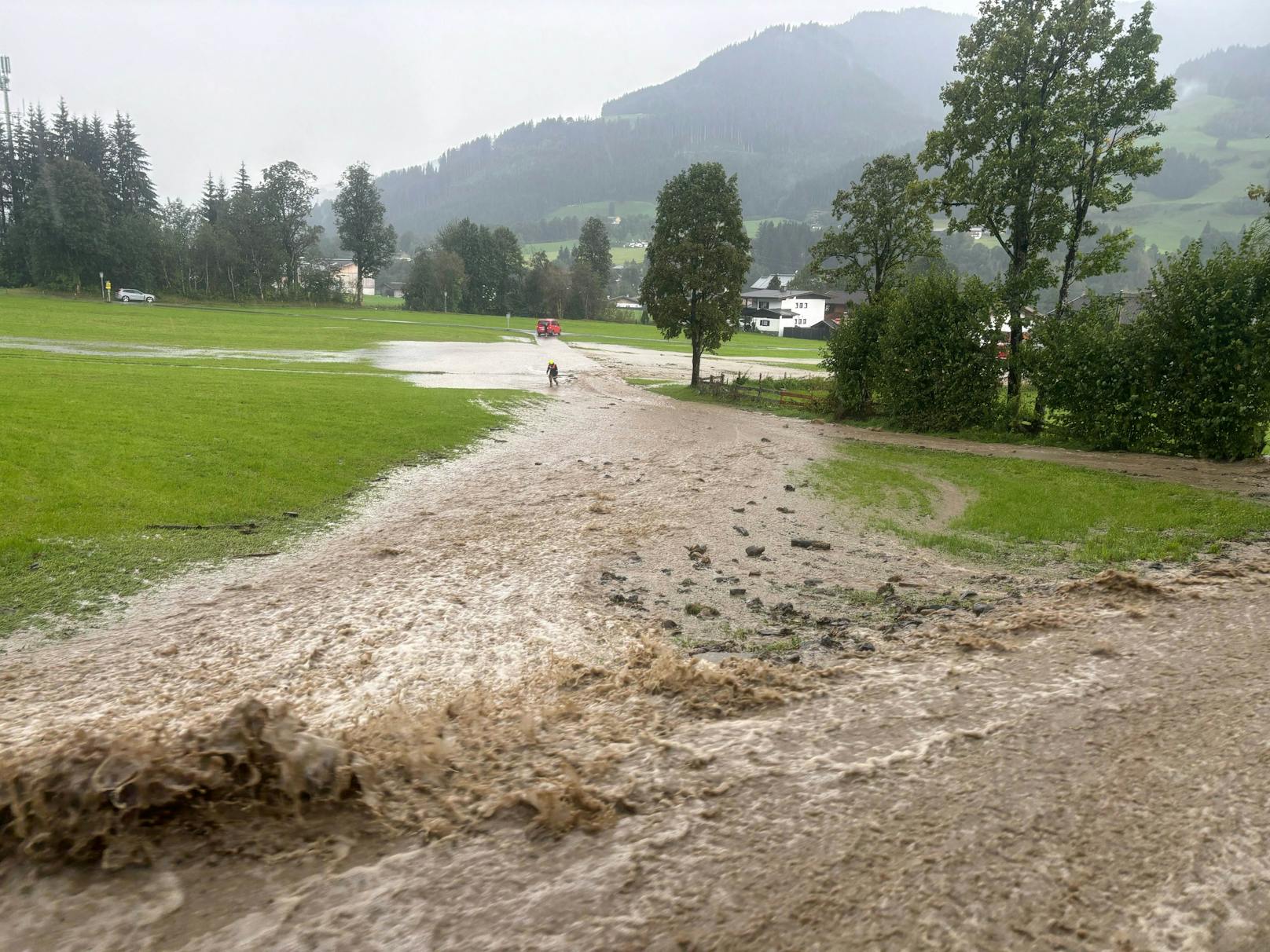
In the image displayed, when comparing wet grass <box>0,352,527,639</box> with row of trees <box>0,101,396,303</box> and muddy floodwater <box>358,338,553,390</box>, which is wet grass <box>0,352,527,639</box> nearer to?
muddy floodwater <box>358,338,553,390</box>

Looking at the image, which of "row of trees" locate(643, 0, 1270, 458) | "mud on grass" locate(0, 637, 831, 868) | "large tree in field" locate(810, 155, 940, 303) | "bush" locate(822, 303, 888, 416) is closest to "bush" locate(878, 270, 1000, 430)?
"row of trees" locate(643, 0, 1270, 458)

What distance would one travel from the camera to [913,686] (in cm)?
741

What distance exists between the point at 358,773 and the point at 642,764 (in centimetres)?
228

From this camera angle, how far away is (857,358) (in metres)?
34.5

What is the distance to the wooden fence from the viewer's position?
39.7m

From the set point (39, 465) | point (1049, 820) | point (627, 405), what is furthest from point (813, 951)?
point (627, 405)

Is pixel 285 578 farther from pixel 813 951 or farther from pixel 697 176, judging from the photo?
pixel 697 176

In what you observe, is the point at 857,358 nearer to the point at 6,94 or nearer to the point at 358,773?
the point at 358,773

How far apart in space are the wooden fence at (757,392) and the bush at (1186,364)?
14.5 m

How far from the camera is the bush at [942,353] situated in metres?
29.2

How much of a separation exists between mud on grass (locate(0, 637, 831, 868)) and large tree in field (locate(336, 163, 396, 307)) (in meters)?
130

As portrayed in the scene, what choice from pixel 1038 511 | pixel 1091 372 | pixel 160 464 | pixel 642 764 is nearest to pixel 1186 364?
pixel 1091 372

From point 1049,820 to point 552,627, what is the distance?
593 cm

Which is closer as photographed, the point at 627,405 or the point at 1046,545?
the point at 1046,545
